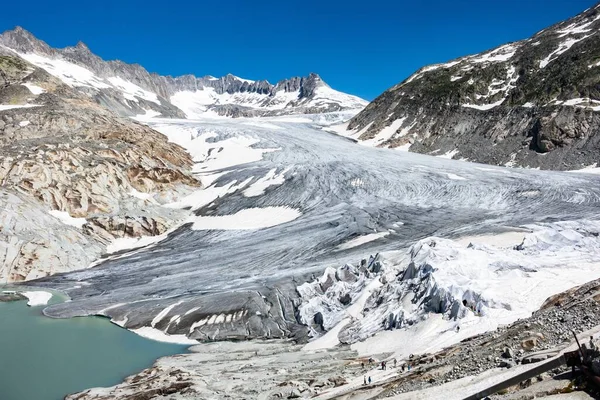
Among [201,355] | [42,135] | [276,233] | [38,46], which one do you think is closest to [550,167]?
[276,233]

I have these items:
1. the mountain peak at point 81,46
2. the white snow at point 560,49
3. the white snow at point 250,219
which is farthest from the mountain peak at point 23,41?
the white snow at point 560,49

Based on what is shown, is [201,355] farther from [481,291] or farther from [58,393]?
[481,291]

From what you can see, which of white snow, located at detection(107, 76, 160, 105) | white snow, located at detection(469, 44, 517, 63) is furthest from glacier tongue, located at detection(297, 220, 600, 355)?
white snow, located at detection(107, 76, 160, 105)

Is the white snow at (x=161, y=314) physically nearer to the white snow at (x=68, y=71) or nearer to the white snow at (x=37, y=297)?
the white snow at (x=37, y=297)

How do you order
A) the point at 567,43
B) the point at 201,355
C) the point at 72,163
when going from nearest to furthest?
the point at 201,355, the point at 72,163, the point at 567,43

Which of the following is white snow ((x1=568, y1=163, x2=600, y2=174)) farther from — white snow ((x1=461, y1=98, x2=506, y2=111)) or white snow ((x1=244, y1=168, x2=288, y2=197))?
white snow ((x1=244, y1=168, x2=288, y2=197))

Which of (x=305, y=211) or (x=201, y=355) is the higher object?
(x=305, y=211)
